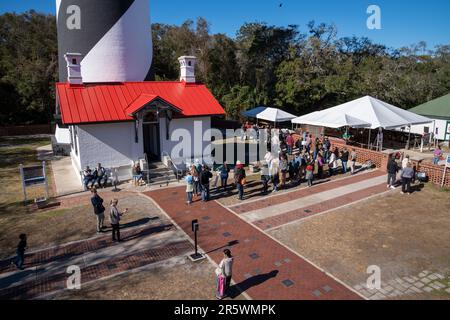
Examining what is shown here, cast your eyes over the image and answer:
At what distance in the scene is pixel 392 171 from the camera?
616 inches

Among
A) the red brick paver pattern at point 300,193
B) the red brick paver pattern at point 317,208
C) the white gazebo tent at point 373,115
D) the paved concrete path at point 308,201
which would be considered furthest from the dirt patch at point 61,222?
the white gazebo tent at point 373,115

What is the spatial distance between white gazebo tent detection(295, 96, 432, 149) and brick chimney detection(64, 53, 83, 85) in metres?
15.0

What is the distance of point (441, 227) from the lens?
11977 millimetres

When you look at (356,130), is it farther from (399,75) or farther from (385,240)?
(385,240)

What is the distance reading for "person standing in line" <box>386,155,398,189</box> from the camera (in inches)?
614

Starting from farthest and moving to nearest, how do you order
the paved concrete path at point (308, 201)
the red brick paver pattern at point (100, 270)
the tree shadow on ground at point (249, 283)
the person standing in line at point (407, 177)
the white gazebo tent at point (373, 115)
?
the white gazebo tent at point (373, 115) → the person standing in line at point (407, 177) → the paved concrete path at point (308, 201) → the red brick paver pattern at point (100, 270) → the tree shadow on ground at point (249, 283)

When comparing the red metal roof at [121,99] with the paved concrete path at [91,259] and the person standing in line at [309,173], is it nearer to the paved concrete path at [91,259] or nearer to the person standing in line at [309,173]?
the person standing in line at [309,173]

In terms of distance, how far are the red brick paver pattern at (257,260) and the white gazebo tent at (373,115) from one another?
468 inches

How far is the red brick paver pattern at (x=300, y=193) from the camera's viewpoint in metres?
13.9

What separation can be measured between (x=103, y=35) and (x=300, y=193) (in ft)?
48.9

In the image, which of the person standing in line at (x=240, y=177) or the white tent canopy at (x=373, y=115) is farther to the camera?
the white tent canopy at (x=373, y=115)

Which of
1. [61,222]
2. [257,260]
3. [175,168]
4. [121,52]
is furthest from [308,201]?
[121,52]
